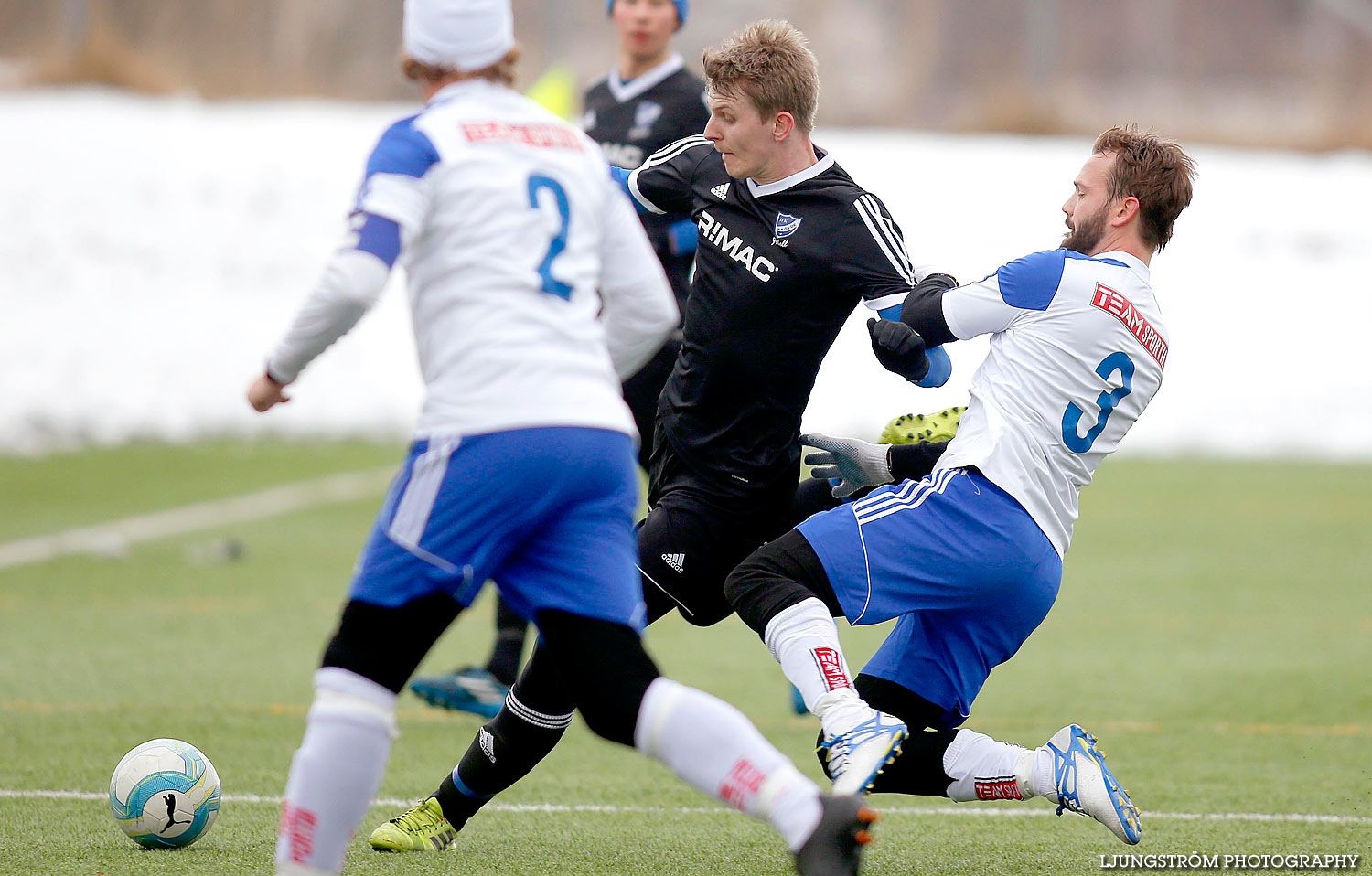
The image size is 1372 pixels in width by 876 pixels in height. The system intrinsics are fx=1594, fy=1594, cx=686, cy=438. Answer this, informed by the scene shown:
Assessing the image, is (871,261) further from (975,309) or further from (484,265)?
(484,265)

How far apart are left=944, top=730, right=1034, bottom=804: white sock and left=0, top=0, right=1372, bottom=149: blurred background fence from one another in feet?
44.4

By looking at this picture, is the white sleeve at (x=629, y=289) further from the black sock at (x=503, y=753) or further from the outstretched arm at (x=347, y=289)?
the black sock at (x=503, y=753)

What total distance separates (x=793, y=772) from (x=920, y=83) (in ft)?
52.7

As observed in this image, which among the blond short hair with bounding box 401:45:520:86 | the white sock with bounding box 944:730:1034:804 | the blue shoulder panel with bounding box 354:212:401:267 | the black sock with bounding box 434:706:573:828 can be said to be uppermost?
the blond short hair with bounding box 401:45:520:86

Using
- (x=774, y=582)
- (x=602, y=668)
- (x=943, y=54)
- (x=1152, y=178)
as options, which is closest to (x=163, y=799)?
(x=602, y=668)

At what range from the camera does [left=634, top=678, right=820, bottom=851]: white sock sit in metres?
2.98

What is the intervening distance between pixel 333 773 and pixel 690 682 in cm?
413

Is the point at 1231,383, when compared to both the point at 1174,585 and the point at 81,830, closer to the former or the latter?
the point at 1174,585

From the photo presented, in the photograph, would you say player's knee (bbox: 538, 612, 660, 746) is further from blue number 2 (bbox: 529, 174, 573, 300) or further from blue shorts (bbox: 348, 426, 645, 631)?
A: blue number 2 (bbox: 529, 174, 573, 300)

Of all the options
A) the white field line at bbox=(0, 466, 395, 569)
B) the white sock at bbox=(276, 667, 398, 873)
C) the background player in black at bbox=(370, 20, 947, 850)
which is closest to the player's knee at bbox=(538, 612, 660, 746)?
the white sock at bbox=(276, 667, 398, 873)

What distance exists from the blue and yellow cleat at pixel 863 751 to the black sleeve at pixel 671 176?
1647 mm

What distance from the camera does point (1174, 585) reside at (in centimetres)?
994

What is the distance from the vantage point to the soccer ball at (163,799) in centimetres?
397

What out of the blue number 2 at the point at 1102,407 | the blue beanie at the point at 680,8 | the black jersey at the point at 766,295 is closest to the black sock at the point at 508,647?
the black jersey at the point at 766,295
